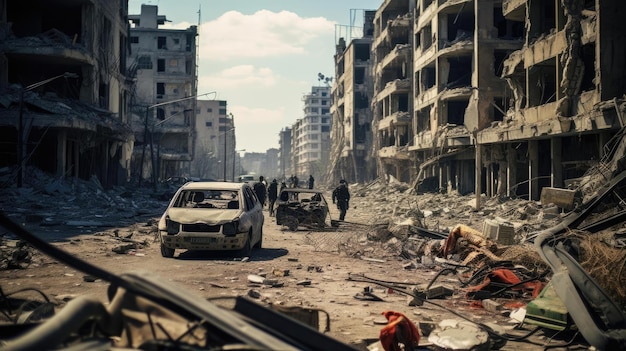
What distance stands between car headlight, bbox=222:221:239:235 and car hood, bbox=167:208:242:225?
79 millimetres

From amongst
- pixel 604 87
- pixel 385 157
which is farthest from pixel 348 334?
pixel 385 157

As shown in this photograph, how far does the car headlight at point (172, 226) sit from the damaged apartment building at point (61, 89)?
16.2m

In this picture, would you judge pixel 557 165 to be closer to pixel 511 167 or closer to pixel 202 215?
pixel 511 167

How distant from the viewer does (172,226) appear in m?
11.1

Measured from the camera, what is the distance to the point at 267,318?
3.20 metres

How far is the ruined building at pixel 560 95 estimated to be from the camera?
18516 mm

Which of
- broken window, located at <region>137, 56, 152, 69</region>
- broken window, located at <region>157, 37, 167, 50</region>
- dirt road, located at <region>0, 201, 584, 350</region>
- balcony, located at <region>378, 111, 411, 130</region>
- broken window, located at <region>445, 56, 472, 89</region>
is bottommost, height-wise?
dirt road, located at <region>0, 201, 584, 350</region>

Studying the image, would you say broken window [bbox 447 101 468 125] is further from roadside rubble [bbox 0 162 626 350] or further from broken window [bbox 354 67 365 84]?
broken window [bbox 354 67 365 84]

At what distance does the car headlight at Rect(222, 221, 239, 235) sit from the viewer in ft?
36.5

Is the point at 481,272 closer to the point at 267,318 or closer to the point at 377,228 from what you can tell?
the point at 377,228

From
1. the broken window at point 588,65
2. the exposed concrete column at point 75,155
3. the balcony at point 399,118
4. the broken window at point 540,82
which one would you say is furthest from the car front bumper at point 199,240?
the balcony at point 399,118

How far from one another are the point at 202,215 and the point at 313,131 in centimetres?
13032

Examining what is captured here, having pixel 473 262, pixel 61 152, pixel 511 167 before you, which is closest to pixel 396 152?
pixel 511 167

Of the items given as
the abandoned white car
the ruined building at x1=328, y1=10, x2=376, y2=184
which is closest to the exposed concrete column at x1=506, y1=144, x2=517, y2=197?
the abandoned white car
